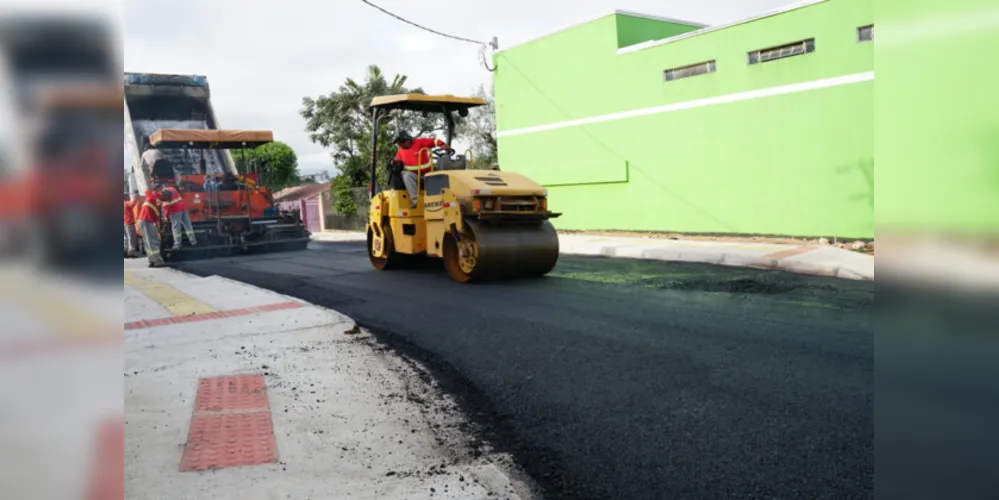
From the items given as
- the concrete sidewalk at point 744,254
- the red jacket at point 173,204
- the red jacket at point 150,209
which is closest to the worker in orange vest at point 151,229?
the red jacket at point 150,209

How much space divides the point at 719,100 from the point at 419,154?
7.75 m

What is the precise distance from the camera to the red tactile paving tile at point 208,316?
732 cm

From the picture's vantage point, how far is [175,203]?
15.4m

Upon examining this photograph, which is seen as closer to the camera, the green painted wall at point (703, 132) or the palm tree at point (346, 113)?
the green painted wall at point (703, 132)

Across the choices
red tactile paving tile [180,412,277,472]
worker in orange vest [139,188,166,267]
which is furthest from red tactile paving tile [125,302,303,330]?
worker in orange vest [139,188,166,267]

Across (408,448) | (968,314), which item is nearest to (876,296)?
(968,314)

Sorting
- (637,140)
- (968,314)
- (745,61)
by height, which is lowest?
(968,314)

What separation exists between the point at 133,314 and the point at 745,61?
40.0ft

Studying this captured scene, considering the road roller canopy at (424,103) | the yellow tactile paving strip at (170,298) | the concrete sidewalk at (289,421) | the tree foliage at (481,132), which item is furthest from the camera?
the tree foliage at (481,132)

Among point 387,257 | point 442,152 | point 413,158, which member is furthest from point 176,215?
point 442,152

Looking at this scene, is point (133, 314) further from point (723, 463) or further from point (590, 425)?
point (723, 463)

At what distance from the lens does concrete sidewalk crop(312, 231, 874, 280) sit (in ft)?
32.9

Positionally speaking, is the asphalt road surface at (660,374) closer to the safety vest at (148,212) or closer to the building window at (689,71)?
the safety vest at (148,212)

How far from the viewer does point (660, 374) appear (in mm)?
4973
